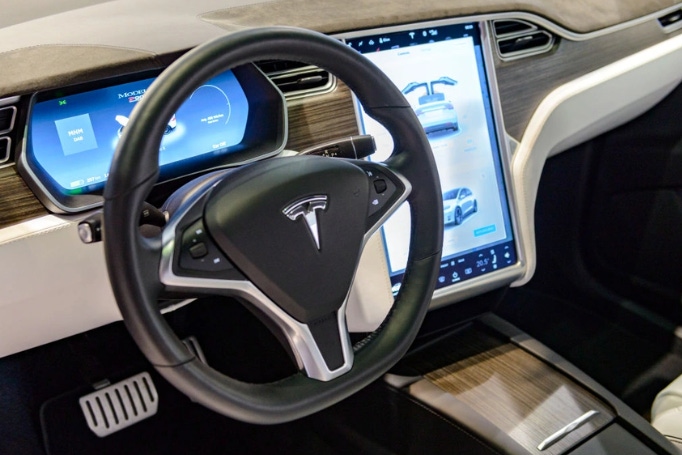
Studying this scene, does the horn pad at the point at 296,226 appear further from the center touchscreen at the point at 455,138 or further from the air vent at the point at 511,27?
the air vent at the point at 511,27

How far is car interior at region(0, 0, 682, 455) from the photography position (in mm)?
740

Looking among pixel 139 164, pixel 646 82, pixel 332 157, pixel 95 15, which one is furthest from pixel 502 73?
pixel 139 164

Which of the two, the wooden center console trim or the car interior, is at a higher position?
the car interior

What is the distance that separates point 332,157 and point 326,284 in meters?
0.14

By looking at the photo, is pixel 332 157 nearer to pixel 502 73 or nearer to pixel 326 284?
pixel 326 284

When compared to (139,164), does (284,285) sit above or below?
below

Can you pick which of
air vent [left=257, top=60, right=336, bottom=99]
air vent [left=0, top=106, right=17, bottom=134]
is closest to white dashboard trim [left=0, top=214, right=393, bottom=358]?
air vent [left=0, top=106, right=17, bottom=134]

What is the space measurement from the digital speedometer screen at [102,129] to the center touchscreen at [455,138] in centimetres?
22

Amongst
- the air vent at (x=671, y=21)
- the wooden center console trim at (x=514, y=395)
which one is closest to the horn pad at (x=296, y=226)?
the wooden center console trim at (x=514, y=395)

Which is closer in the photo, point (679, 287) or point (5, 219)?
point (5, 219)

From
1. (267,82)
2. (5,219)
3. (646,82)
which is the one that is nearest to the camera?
(5,219)

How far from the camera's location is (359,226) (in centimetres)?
82

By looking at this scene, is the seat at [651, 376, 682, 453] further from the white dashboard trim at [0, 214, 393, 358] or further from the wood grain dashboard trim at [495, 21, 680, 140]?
the white dashboard trim at [0, 214, 393, 358]

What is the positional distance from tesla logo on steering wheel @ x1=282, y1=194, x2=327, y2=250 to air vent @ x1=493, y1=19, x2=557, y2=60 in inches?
23.7
